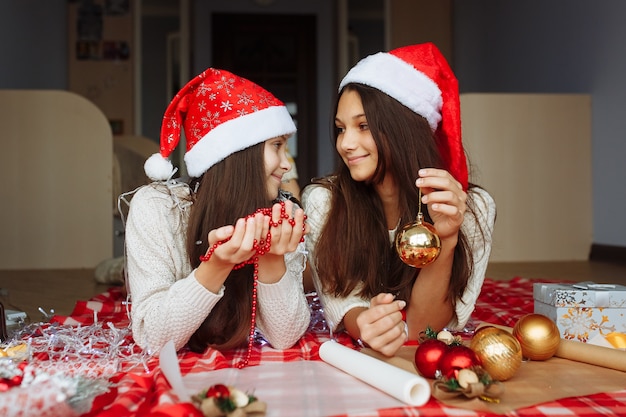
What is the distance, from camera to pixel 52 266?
352 cm

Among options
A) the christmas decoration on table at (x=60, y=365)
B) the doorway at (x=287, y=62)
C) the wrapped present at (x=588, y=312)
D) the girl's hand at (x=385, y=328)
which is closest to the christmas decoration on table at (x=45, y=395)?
the christmas decoration on table at (x=60, y=365)

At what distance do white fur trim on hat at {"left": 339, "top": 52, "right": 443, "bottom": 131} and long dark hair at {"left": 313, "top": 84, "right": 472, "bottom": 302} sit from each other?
0.02 m

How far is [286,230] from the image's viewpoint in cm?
112

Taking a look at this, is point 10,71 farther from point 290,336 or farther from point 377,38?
point 290,336

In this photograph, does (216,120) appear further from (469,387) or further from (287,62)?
(287,62)

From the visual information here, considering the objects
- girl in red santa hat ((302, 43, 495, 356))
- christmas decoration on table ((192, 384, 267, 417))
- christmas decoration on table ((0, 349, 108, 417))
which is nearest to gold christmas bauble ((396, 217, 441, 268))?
girl in red santa hat ((302, 43, 495, 356))

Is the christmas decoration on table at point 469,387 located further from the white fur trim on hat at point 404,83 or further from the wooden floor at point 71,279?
the wooden floor at point 71,279

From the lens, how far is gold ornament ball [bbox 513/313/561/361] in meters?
1.25

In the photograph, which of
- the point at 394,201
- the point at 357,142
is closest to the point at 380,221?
the point at 394,201

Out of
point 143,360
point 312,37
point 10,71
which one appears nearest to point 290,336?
point 143,360

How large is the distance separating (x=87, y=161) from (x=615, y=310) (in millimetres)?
2873

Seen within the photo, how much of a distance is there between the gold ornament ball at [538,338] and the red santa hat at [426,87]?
356 millimetres

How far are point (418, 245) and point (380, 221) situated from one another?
312 millimetres

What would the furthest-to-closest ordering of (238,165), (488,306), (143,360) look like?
(488,306) < (238,165) < (143,360)
